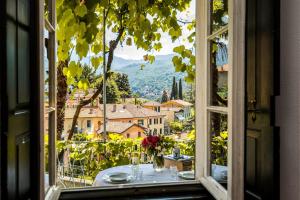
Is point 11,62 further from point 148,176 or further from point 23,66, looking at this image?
point 148,176

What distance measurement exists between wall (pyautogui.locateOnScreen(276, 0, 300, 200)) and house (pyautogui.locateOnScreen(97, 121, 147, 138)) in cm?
320

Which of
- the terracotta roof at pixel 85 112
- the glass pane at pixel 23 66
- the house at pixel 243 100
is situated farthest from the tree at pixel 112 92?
the glass pane at pixel 23 66

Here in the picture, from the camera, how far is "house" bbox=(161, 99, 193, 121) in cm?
395

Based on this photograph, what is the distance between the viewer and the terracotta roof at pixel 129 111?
410cm

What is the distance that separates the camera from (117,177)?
239cm

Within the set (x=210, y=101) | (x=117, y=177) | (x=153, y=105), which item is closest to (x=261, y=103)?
(x=210, y=101)

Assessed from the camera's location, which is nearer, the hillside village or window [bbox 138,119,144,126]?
the hillside village

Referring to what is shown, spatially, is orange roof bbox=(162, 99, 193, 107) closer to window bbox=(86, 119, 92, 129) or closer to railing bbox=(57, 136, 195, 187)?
railing bbox=(57, 136, 195, 187)

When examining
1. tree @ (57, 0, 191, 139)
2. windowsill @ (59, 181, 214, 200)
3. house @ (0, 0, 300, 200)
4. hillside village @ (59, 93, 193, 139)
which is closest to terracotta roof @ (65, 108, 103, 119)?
hillside village @ (59, 93, 193, 139)

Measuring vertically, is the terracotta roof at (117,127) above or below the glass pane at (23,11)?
below

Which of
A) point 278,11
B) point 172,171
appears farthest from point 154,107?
point 278,11

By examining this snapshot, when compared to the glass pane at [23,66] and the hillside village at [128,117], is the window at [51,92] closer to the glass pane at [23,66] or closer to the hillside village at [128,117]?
the glass pane at [23,66]

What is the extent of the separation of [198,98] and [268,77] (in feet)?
Result: 2.67

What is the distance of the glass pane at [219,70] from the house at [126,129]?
2.63 metres
